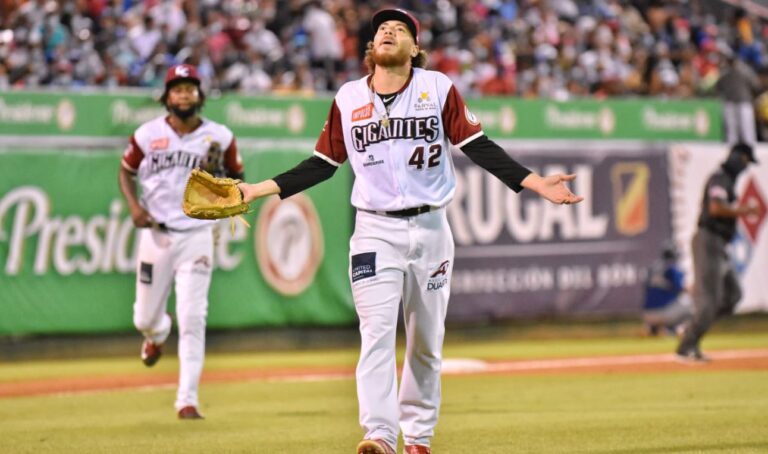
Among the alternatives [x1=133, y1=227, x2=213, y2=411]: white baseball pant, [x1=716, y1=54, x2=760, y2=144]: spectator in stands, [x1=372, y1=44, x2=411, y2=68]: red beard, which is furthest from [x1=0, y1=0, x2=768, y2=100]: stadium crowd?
[x1=372, y1=44, x2=411, y2=68]: red beard

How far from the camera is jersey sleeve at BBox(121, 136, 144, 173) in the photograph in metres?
10.5

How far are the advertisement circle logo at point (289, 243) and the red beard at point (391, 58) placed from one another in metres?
9.86

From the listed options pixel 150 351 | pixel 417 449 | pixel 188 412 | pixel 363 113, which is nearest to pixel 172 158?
pixel 150 351

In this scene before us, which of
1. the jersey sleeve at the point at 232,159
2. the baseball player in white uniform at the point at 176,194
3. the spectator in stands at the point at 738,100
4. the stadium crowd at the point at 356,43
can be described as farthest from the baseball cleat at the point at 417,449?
the spectator in stands at the point at 738,100

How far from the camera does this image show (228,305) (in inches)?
653

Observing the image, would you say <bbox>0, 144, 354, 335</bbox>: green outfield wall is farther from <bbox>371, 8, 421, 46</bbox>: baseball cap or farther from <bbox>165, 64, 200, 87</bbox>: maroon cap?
<bbox>371, 8, 421, 46</bbox>: baseball cap

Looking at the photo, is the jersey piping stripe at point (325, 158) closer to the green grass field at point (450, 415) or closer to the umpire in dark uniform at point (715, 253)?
the green grass field at point (450, 415)

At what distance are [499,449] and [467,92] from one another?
46.0 feet

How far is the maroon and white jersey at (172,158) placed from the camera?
10289 mm

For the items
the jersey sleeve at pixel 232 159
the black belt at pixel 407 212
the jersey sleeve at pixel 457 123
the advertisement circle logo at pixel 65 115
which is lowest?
the black belt at pixel 407 212

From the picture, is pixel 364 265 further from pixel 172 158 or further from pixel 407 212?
pixel 172 158

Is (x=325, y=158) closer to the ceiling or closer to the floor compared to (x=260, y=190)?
closer to the ceiling

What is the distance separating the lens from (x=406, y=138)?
7.00m

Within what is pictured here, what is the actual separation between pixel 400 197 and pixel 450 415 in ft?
12.1
